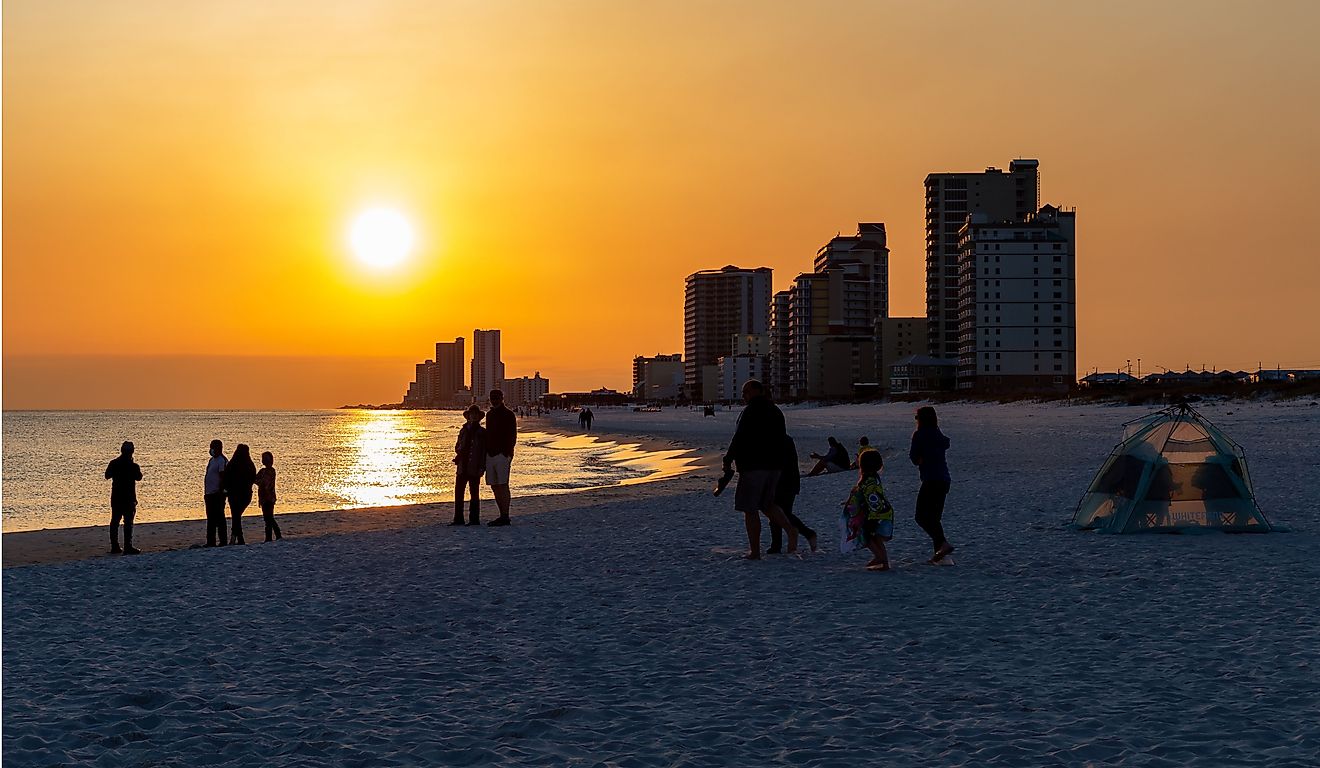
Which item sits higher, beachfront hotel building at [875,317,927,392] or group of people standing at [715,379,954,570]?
beachfront hotel building at [875,317,927,392]

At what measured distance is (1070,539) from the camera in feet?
46.4

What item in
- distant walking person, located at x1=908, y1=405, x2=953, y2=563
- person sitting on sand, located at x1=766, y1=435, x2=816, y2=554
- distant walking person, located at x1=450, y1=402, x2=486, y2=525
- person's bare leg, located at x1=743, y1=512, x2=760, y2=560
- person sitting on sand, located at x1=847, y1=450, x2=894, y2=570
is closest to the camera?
person sitting on sand, located at x1=847, y1=450, x2=894, y2=570

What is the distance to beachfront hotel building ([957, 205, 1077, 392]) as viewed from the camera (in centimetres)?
14788

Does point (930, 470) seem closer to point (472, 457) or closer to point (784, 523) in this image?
point (784, 523)

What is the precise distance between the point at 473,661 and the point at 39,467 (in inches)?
2134

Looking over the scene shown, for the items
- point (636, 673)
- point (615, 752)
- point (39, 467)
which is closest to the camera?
point (615, 752)

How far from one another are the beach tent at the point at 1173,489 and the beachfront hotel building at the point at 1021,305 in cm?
13655

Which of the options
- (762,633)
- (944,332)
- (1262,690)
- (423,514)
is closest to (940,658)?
(762,633)

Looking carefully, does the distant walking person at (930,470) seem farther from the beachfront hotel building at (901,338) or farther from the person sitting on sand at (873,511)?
A: the beachfront hotel building at (901,338)

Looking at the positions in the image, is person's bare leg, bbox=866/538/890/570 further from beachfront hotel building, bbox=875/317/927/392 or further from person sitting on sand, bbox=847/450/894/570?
beachfront hotel building, bbox=875/317/927/392

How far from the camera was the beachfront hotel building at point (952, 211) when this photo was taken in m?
178

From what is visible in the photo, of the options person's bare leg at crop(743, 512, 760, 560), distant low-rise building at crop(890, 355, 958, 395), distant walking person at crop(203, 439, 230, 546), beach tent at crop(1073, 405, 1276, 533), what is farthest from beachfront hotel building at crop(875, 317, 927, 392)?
person's bare leg at crop(743, 512, 760, 560)

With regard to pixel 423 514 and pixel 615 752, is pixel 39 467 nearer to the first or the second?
pixel 423 514

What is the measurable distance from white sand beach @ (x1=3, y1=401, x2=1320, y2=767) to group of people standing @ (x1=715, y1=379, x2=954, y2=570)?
0.48m
